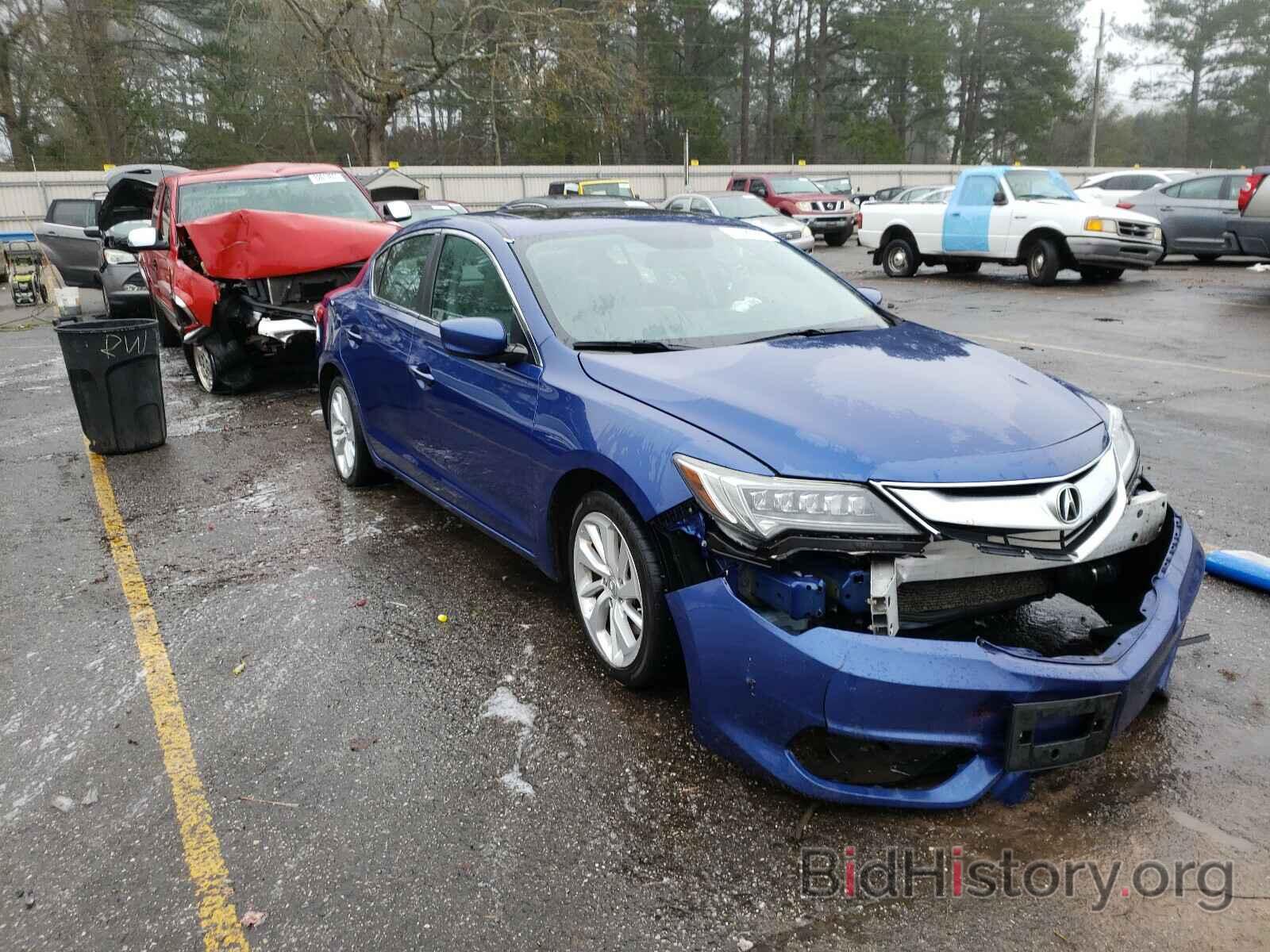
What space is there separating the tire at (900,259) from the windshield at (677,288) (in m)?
13.2

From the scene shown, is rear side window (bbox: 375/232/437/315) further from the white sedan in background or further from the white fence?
the white fence

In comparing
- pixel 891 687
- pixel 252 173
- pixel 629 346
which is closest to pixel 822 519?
pixel 891 687

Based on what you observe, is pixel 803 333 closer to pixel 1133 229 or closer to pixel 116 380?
pixel 116 380

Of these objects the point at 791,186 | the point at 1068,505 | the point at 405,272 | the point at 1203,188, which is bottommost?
the point at 1068,505

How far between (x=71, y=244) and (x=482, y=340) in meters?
15.3

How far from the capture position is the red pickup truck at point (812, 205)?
80.5 ft

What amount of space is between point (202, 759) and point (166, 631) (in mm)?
1161

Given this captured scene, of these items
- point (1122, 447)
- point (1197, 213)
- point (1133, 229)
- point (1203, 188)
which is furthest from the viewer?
point (1197, 213)

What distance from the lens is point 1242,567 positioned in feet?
13.7

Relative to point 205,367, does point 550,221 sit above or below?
above

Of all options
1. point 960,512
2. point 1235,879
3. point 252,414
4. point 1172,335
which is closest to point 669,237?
point 960,512

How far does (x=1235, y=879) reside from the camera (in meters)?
2.48

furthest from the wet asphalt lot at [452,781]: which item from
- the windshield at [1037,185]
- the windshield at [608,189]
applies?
the windshield at [608,189]

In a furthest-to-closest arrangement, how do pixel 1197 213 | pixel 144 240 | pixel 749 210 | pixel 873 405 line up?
1. pixel 749 210
2. pixel 1197 213
3. pixel 144 240
4. pixel 873 405
